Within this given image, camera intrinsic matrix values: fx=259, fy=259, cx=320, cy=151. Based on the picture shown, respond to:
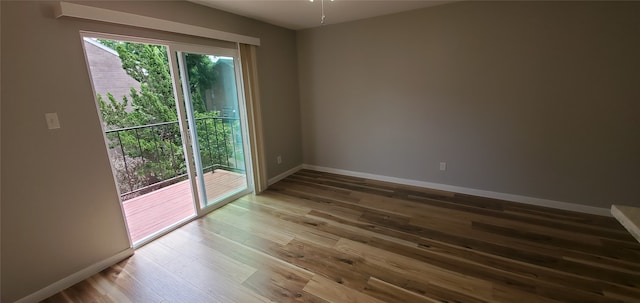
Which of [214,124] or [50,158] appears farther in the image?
[214,124]

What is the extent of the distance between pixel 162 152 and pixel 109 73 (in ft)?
4.31

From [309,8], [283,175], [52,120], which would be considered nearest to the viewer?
[52,120]

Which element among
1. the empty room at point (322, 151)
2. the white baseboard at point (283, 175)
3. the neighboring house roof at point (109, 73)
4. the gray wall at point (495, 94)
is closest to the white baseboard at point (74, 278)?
the empty room at point (322, 151)

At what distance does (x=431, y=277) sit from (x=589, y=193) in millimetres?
2269

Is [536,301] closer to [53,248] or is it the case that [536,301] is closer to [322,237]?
[322,237]

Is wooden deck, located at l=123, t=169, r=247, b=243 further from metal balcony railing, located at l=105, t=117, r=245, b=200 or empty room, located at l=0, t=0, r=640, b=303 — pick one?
metal balcony railing, located at l=105, t=117, r=245, b=200

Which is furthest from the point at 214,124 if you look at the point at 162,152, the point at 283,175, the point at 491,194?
the point at 491,194

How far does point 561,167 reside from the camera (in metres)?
2.84

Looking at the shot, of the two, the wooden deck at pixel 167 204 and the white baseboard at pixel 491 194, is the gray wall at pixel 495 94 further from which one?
the wooden deck at pixel 167 204

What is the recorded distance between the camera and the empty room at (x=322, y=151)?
185cm

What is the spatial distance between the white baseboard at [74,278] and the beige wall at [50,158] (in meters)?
0.04

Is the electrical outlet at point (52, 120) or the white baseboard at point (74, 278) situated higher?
the electrical outlet at point (52, 120)

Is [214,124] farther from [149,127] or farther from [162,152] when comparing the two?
[162,152]

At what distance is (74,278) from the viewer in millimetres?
2053
